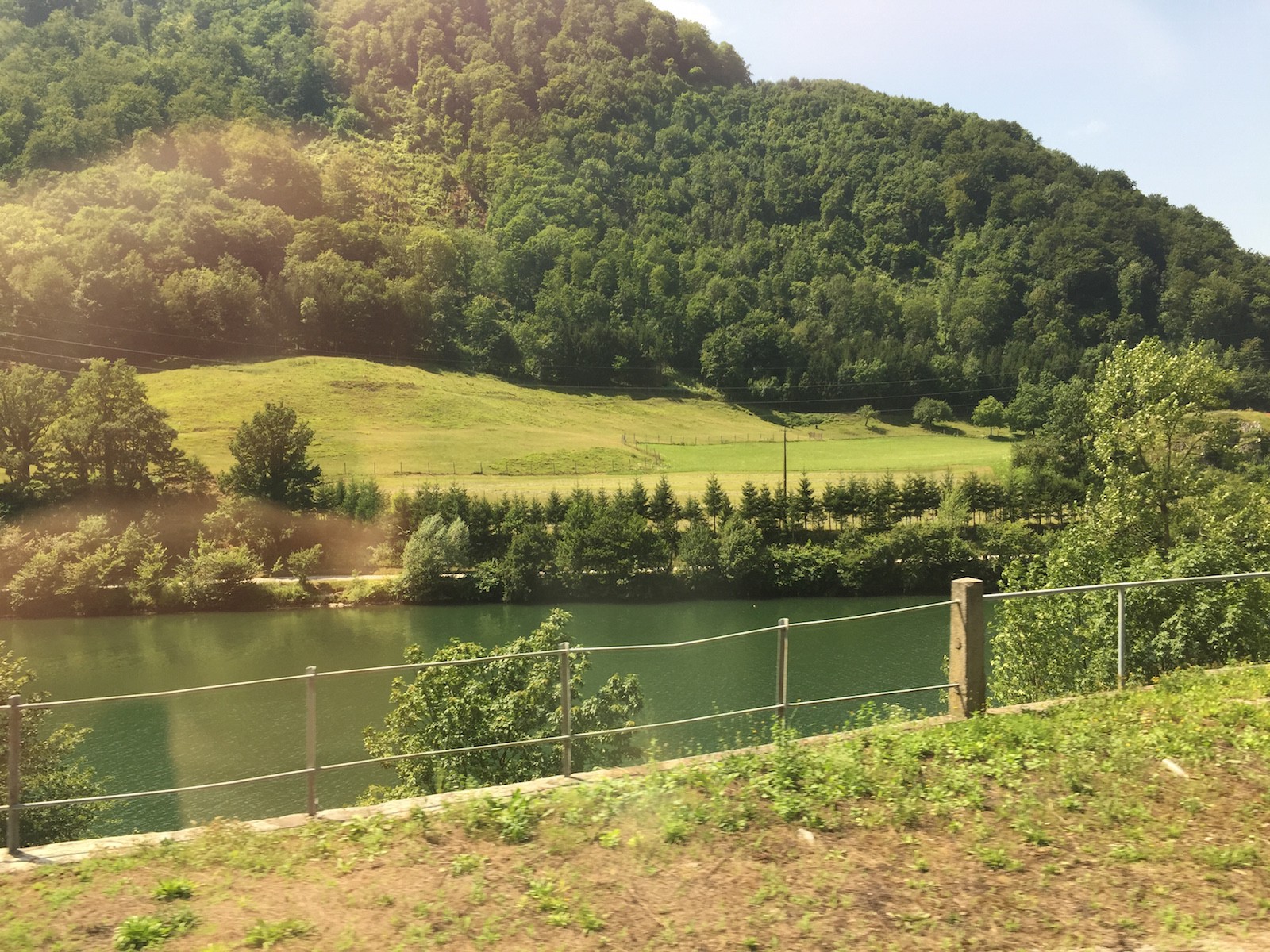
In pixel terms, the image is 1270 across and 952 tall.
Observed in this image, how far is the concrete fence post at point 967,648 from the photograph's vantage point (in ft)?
23.5

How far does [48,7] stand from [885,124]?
161 m

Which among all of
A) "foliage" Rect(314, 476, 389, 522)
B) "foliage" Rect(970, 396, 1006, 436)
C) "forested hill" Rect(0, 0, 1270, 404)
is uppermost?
"forested hill" Rect(0, 0, 1270, 404)

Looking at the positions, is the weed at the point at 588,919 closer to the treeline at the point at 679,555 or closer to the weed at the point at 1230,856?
the weed at the point at 1230,856

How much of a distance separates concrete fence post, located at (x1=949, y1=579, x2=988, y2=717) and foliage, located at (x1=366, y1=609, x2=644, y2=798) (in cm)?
1195

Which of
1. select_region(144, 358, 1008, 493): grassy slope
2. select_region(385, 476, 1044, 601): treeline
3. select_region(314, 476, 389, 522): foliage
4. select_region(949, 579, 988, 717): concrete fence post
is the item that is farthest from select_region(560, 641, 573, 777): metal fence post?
select_region(144, 358, 1008, 493): grassy slope

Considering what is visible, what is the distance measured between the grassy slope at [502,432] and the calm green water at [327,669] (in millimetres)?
21536

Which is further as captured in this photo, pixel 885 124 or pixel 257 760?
pixel 885 124

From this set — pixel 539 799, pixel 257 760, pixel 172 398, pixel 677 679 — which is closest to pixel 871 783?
pixel 539 799

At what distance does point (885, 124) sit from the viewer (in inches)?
6599

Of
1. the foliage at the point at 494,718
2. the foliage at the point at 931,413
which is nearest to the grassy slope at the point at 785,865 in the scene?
the foliage at the point at 494,718

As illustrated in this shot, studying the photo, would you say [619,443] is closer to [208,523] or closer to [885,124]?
[208,523]

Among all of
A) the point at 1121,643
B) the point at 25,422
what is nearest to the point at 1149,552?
the point at 1121,643

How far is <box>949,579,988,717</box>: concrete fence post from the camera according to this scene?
7148 mm

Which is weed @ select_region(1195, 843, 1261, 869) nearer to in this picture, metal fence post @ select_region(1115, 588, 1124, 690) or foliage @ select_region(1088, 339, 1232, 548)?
metal fence post @ select_region(1115, 588, 1124, 690)
